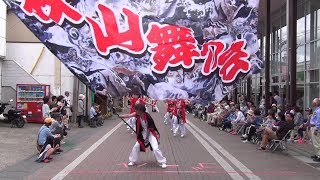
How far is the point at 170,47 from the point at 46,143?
885 centimetres

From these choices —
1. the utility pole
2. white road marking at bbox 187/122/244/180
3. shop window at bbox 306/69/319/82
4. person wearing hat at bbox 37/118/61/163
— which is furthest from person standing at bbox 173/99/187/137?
person wearing hat at bbox 37/118/61/163

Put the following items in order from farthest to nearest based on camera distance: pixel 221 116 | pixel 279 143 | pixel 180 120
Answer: pixel 221 116, pixel 180 120, pixel 279 143

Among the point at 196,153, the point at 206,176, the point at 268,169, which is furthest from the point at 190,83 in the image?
Answer: the point at 196,153

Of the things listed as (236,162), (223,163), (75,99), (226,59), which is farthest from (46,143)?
(75,99)

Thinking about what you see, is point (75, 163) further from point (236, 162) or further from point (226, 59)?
point (226, 59)

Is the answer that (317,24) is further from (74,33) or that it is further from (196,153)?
(74,33)

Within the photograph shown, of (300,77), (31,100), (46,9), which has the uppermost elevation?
(300,77)

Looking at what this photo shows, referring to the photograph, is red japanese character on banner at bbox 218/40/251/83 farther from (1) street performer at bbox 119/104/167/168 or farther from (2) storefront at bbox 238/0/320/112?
(2) storefront at bbox 238/0/320/112

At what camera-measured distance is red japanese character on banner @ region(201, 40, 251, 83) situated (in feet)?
15.5

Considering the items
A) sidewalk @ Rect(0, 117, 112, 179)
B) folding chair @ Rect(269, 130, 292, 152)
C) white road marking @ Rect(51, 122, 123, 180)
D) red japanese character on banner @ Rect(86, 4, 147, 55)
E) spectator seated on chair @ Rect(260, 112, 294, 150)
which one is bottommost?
white road marking @ Rect(51, 122, 123, 180)

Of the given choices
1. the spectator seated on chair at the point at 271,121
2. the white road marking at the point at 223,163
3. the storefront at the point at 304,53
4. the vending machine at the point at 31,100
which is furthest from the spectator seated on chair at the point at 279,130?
the vending machine at the point at 31,100

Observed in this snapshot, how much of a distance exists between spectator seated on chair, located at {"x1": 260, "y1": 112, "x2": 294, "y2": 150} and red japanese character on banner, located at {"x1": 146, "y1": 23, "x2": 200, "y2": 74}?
10.6 meters

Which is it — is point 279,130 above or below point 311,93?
below

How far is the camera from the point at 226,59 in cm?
478
